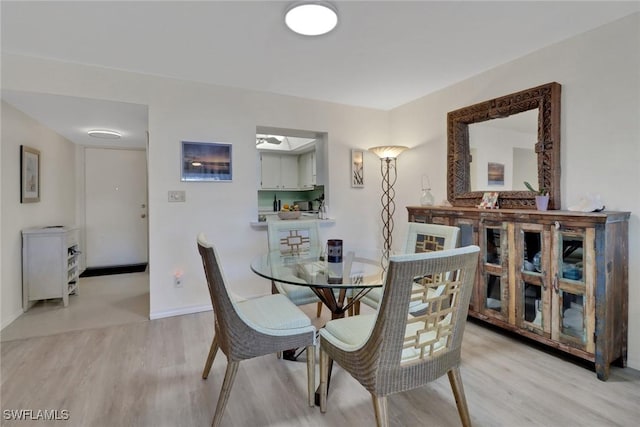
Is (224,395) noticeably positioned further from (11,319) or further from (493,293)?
(11,319)

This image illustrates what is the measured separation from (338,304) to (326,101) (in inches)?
99.7

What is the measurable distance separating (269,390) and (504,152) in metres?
2.67

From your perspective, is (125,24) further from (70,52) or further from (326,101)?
(326,101)

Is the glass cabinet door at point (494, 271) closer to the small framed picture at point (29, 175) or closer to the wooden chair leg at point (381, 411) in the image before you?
the wooden chair leg at point (381, 411)

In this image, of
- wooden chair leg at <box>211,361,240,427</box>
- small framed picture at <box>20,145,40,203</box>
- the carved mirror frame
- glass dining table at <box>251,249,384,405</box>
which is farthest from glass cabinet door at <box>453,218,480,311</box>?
small framed picture at <box>20,145,40,203</box>

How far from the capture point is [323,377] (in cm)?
154

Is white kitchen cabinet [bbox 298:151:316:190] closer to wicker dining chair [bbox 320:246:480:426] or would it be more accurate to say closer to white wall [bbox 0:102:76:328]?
white wall [bbox 0:102:76:328]

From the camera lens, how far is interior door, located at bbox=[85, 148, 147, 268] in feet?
16.1

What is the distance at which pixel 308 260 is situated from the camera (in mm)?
2229

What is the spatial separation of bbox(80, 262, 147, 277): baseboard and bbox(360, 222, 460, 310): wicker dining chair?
4.09m

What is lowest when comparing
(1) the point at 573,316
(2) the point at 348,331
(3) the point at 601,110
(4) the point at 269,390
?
(4) the point at 269,390

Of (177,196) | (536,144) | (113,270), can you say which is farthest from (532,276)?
(113,270)

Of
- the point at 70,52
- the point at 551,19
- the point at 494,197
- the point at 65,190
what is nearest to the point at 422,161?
the point at 494,197

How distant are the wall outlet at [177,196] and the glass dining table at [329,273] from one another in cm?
120
